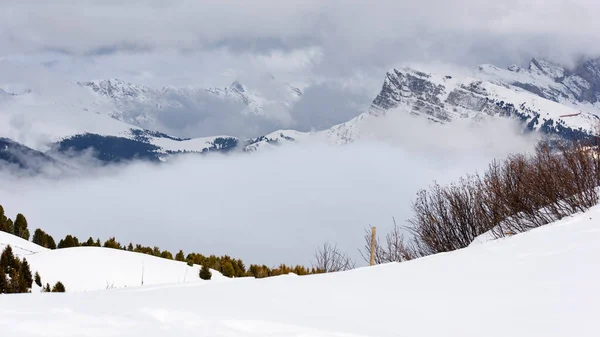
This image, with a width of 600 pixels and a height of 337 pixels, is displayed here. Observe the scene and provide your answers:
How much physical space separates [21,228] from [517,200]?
624 inches

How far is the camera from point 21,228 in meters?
21.0

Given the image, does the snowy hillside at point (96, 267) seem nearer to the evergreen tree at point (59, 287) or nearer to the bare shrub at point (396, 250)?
the evergreen tree at point (59, 287)

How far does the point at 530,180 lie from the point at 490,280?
7.69 metres

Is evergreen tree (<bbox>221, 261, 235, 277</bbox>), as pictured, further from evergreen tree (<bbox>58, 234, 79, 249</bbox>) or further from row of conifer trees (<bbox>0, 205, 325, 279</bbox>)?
evergreen tree (<bbox>58, 234, 79, 249</bbox>)

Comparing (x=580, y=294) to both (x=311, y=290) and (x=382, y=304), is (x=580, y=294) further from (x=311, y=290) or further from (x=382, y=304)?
(x=311, y=290)

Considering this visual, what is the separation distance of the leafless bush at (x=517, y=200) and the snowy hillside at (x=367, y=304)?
4723 millimetres

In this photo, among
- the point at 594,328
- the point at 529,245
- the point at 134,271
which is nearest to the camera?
the point at 594,328

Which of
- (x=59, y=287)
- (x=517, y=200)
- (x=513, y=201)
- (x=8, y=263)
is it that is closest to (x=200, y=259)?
(x=59, y=287)

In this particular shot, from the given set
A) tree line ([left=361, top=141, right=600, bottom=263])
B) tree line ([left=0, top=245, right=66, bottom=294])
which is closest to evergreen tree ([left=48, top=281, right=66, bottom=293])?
tree line ([left=0, top=245, right=66, bottom=294])

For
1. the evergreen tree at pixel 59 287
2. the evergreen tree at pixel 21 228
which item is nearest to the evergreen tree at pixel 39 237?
the evergreen tree at pixel 21 228

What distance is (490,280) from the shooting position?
23.1ft

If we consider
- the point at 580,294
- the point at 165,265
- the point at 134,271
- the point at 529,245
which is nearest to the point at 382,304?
the point at 580,294

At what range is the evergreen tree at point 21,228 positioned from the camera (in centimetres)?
2086

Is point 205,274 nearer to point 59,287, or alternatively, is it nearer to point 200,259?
point 200,259
